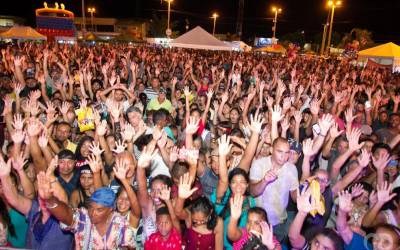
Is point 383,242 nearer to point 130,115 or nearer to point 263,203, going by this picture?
point 263,203

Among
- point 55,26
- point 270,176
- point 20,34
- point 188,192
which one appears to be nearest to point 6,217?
point 188,192

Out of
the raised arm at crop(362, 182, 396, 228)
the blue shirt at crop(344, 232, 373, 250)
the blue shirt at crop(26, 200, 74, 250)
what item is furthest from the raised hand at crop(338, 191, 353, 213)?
the blue shirt at crop(26, 200, 74, 250)

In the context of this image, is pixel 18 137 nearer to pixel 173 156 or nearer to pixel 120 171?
pixel 120 171

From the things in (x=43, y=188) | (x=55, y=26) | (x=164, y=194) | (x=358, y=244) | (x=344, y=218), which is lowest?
(x=358, y=244)

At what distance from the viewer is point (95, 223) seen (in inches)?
121

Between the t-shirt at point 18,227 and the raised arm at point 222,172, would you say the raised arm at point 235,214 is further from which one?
the t-shirt at point 18,227

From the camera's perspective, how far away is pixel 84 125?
598 centimetres

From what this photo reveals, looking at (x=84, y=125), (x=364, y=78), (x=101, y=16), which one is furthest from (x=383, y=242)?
(x=101, y=16)

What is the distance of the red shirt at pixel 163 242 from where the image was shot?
3.17 metres

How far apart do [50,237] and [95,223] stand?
45cm

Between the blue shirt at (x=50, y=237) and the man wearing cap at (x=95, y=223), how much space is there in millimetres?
121

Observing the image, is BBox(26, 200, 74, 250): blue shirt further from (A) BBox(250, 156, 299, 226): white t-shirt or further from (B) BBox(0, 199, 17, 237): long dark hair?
(A) BBox(250, 156, 299, 226): white t-shirt

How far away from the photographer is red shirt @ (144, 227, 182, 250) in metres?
3.17

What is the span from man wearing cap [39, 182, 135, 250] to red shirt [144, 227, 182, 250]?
0.17 m
